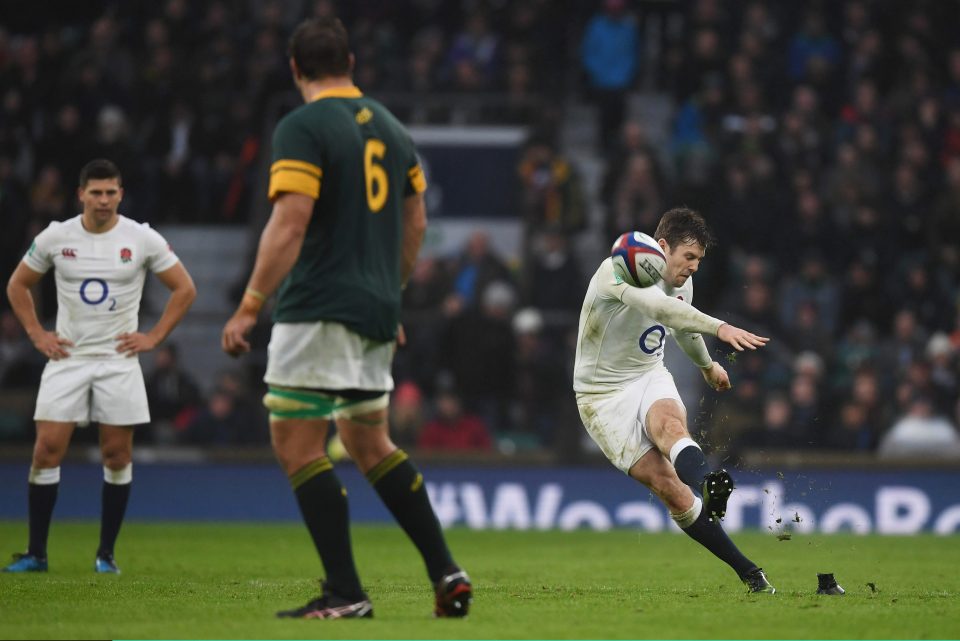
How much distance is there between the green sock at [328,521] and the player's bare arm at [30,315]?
4.28m

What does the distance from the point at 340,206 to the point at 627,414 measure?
10.5 feet

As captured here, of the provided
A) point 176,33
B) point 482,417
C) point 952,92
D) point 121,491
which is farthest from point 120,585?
point 952,92

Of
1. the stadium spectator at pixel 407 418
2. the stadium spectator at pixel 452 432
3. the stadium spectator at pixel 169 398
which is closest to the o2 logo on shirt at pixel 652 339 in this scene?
the stadium spectator at pixel 452 432

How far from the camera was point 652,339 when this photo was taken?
10039 mm

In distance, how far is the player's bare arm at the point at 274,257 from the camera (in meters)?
7.02

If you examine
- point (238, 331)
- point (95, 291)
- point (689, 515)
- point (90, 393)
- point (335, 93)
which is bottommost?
point (689, 515)

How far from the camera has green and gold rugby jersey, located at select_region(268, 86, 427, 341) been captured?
23.6 ft

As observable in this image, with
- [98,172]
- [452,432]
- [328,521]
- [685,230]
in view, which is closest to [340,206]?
[328,521]

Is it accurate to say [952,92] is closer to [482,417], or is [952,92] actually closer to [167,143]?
[482,417]

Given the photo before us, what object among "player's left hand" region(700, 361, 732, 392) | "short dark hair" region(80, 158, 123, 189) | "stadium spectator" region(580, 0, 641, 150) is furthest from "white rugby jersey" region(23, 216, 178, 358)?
"stadium spectator" region(580, 0, 641, 150)

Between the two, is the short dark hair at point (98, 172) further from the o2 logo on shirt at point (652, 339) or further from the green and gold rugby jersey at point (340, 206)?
the green and gold rugby jersey at point (340, 206)

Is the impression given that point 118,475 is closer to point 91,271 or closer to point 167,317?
point 167,317

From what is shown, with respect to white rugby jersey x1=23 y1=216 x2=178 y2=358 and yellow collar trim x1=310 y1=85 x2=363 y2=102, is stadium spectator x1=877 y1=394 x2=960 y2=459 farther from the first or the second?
yellow collar trim x1=310 y1=85 x2=363 y2=102

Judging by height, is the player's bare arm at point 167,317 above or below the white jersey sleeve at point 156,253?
below
